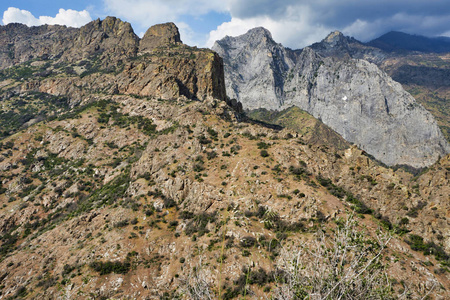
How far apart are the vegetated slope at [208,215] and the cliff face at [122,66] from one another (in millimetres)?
39046

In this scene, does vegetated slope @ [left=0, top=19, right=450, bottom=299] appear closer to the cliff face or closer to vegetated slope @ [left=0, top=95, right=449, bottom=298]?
vegetated slope @ [left=0, top=95, right=449, bottom=298]

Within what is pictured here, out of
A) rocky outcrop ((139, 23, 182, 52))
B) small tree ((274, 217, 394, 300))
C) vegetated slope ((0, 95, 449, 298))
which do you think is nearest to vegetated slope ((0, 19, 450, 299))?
small tree ((274, 217, 394, 300))

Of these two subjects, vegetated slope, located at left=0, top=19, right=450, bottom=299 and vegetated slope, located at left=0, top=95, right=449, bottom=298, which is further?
vegetated slope, located at left=0, top=95, right=449, bottom=298

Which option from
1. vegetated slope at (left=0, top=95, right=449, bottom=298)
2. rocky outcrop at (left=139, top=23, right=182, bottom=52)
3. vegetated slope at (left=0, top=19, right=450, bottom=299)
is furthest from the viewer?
rocky outcrop at (left=139, top=23, right=182, bottom=52)

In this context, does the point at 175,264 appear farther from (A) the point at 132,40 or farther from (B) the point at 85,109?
(A) the point at 132,40

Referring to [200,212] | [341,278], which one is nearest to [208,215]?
[200,212]

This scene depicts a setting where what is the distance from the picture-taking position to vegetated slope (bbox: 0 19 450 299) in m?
29.1

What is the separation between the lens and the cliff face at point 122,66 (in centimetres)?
10588

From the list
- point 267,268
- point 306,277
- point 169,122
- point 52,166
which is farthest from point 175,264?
point 52,166

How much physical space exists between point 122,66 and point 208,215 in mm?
117507

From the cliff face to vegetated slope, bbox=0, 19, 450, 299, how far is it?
128 ft

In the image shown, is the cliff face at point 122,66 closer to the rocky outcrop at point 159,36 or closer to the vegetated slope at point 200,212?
the rocky outcrop at point 159,36

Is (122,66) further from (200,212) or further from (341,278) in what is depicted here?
(341,278)

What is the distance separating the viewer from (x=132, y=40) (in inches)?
6722
